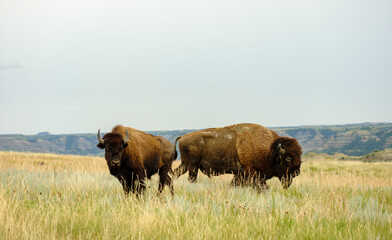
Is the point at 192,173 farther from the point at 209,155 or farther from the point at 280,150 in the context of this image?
the point at 280,150

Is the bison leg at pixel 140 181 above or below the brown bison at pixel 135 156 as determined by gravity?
below

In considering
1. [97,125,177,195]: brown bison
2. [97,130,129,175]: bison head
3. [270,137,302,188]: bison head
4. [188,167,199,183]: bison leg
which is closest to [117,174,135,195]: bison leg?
[97,125,177,195]: brown bison

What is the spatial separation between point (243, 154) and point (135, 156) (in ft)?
12.0

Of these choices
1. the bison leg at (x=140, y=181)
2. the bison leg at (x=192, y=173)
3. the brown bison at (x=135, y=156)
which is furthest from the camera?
the bison leg at (x=192, y=173)

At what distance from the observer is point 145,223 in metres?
5.09

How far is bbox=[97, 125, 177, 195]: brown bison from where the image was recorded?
7902mm

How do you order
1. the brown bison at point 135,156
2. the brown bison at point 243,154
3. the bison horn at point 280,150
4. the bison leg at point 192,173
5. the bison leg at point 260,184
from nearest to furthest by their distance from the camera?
1. the brown bison at point 135,156
2. the bison leg at point 260,184
3. the bison horn at point 280,150
4. the brown bison at point 243,154
5. the bison leg at point 192,173

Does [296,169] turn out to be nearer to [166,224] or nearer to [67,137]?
[166,224]

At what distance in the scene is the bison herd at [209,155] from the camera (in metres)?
8.30

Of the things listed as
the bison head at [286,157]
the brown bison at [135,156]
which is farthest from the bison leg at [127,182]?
the bison head at [286,157]

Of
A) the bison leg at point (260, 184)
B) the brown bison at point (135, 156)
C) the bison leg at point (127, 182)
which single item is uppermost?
the brown bison at point (135, 156)

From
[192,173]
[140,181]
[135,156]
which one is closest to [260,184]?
[192,173]

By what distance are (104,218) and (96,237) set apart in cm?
56

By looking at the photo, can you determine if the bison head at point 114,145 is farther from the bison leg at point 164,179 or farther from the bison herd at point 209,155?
the bison leg at point 164,179
